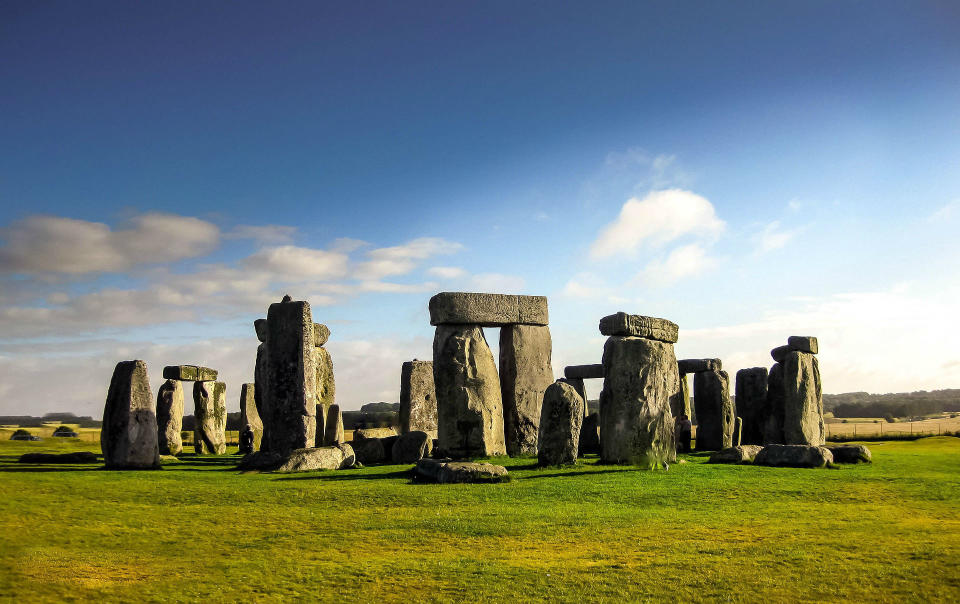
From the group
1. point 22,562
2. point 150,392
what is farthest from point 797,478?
point 150,392

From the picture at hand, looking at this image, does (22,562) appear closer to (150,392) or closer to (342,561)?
(342,561)

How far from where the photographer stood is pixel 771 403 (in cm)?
1938

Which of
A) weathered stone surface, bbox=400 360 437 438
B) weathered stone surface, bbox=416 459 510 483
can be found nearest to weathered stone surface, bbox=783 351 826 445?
weathered stone surface, bbox=416 459 510 483

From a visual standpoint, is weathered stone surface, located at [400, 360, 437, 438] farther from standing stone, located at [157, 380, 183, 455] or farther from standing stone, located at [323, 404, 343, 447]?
standing stone, located at [157, 380, 183, 455]

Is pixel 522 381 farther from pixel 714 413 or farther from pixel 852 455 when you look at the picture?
pixel 852 455

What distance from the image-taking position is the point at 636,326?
528 inches

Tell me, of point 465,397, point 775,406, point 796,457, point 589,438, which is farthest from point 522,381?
point 775,406

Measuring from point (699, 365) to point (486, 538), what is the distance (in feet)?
49.2

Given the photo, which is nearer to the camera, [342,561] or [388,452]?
[342,561]

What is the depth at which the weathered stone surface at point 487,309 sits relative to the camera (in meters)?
15.4

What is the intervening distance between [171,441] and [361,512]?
12.9 metres

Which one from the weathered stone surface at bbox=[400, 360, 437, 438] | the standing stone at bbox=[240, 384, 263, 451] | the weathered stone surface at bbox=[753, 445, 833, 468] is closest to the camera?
the weathered stone surface at bbox=[753, 445, 833, 468]

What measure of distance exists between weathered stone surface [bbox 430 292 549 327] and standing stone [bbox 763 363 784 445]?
648cm

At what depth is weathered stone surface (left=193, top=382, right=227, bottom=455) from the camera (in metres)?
21.1
